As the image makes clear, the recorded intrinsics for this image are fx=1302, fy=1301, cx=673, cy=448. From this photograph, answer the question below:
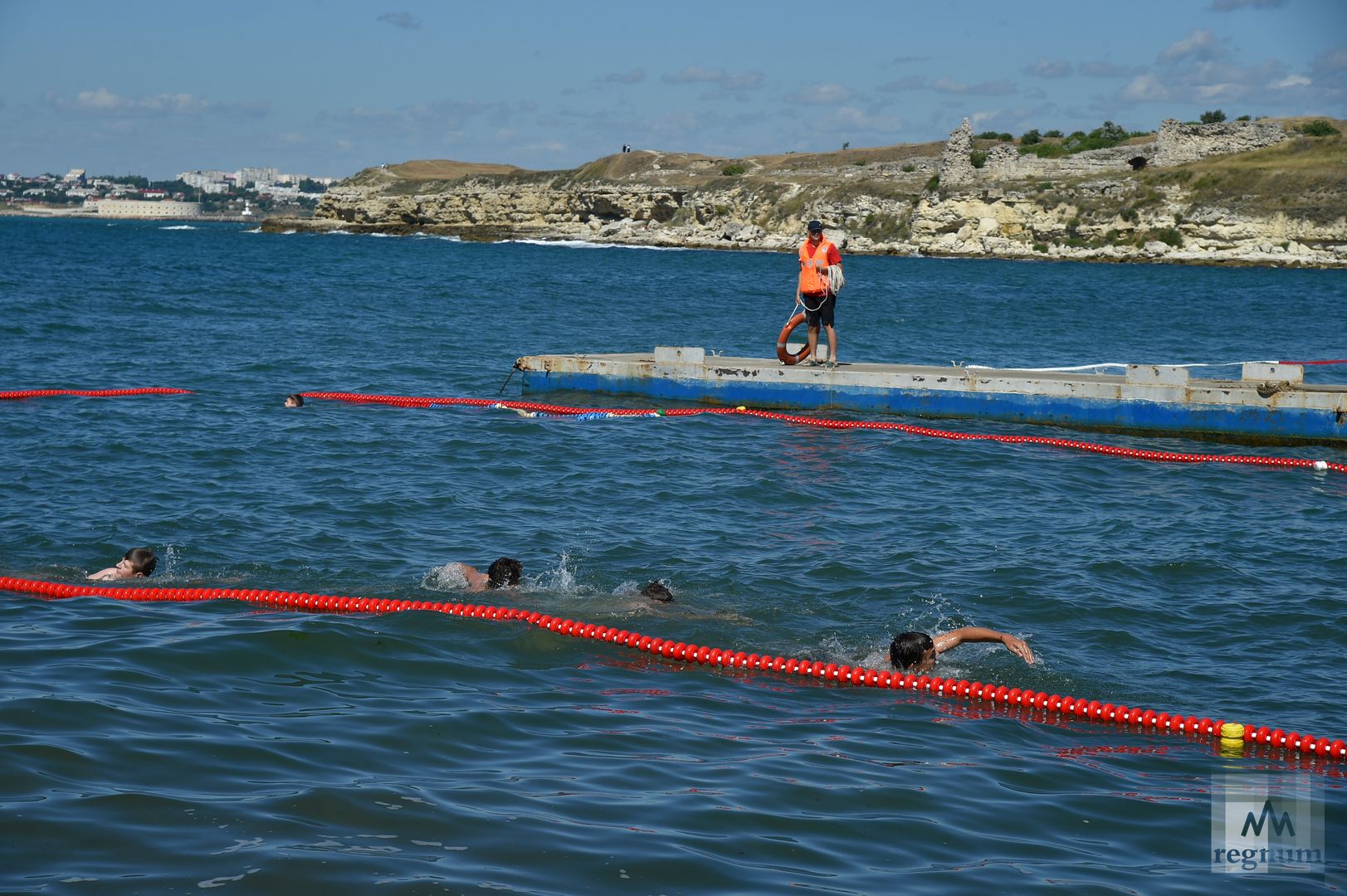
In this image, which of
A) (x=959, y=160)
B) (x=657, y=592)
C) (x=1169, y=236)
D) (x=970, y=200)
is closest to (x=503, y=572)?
(x=657, y=592)

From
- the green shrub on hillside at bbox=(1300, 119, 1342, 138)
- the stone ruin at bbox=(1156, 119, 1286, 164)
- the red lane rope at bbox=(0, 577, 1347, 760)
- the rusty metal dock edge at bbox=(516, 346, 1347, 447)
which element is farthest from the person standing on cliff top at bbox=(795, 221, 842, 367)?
the green shrub on hillside at bbox=(1300, 119, 1342, 138)

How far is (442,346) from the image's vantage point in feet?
91.0

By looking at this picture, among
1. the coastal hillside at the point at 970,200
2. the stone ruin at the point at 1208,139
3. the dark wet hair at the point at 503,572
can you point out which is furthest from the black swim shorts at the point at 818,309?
the stone ruin at the point at 1208,139

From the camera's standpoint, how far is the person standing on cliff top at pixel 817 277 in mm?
17547

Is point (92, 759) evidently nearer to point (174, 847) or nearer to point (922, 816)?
point (174, 847)

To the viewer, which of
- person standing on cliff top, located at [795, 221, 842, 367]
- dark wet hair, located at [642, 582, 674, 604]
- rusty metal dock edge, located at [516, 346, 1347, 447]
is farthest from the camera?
person standing on cliff top, located at [795, 221, 842, 367]

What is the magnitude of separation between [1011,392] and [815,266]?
130 inches

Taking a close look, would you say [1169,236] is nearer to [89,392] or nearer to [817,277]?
[817,277]

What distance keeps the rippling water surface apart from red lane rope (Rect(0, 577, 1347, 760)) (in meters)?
0.13

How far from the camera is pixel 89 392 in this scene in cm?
1917

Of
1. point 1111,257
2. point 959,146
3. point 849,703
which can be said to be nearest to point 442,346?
point 849,703

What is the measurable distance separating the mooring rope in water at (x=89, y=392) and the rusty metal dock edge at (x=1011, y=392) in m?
5.67

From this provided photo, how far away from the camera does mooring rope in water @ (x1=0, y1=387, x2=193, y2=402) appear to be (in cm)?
1862

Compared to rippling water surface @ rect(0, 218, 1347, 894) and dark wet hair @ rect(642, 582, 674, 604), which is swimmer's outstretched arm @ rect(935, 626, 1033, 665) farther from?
dark wet hair @ rect(642, 582, 674, 604)
